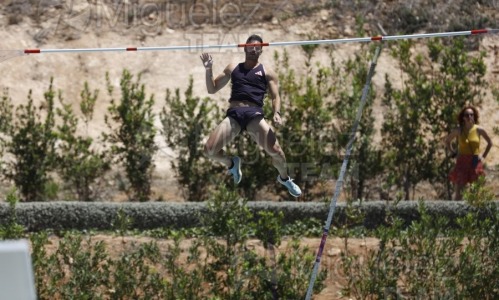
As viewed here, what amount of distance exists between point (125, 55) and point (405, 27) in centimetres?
471

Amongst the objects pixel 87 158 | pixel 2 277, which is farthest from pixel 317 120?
pixel 2 277

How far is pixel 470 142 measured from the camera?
40.4ft

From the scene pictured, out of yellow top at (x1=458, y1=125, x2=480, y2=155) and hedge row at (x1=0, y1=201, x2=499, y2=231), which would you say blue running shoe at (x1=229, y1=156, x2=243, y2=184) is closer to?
hedge row at (x1=0, y1=201, x2=499, y2=231)

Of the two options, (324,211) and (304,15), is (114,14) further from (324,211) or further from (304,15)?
(324,211)

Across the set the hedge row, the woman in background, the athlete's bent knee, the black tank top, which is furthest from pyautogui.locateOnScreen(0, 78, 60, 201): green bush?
the black tank top

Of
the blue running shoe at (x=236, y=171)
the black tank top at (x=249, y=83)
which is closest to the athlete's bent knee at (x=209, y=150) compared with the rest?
the black tank top at (x=249, y=83)

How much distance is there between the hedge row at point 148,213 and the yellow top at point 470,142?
3.32ft

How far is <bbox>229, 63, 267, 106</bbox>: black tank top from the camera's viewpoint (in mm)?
7996

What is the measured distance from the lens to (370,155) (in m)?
13.6

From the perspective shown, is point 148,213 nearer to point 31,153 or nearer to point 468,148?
point 31,153

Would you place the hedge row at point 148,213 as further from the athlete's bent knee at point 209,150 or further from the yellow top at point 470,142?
the athlete's bent knee at point 209,150

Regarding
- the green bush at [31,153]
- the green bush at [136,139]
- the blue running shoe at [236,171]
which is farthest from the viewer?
the green bush at [136,139]

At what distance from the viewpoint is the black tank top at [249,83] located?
26.2 feet

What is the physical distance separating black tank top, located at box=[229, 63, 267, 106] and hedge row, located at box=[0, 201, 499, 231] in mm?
3482
